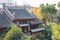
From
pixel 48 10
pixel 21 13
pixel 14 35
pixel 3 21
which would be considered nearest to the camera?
pixel 14 35

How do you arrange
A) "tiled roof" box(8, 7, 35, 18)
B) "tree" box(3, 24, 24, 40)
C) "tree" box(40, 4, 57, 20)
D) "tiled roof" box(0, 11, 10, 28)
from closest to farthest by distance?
"tree" box(3, 24, 24, 40) → "tiled roof" box(0, 11, 10, 28) → "tiled roof" box(8, 7, 35, 18) → "tree" box(40, 4, 57, 20)

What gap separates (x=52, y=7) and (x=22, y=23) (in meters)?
3.63

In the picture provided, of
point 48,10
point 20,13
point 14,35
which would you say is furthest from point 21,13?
point 14,35

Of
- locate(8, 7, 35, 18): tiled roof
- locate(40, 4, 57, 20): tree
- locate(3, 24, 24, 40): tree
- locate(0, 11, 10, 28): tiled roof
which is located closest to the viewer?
locate(3, 24, 24, 40): tree

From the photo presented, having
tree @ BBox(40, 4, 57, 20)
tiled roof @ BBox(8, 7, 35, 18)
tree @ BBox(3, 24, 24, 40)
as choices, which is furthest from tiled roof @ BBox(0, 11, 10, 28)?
tree @ BBox(40, 4, 57, 20)

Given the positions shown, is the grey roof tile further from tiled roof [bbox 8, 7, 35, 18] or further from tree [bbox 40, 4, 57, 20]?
tree [bbox 40, 4, 57, 20]

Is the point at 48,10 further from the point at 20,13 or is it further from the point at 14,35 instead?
the point at 14,35

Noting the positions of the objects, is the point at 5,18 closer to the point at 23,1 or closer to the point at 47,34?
the point at 47,34

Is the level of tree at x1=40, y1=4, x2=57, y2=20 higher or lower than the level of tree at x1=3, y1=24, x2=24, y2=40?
higher

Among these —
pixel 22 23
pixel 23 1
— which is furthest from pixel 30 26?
pixel 23 1

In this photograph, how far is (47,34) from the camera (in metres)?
13.7

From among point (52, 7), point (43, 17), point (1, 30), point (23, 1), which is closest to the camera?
point (1, 30)

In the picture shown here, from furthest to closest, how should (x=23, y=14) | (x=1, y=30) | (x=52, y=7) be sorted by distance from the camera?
(x=52, y=7) < (x=23, y=14) < (x=1, y=30)

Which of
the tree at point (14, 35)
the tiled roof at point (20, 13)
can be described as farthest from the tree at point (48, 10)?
the tree at point (14, 35)
